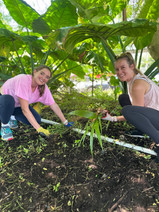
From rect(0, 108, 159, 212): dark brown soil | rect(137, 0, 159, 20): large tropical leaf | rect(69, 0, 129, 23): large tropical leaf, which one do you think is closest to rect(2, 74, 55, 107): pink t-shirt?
rect(0, 108, 159, 212): dark brown soil

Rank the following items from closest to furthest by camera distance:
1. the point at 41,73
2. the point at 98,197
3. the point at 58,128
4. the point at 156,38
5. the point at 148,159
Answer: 1. the point at 98,197
2. the point at 148,159
3. the point at 41,73
4. the point at 58,128
5. the point at 156,38

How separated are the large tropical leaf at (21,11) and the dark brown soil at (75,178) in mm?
1365

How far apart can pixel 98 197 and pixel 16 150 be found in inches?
30.4

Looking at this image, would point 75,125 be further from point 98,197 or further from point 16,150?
point 98,197

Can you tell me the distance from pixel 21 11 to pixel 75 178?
1784 mm

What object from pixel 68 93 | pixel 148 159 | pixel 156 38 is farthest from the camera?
pixel 68 93

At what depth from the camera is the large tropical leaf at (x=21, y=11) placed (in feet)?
5.37

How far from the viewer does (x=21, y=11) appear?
172 cm

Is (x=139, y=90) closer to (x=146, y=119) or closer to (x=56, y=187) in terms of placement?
(x=146, y=119)

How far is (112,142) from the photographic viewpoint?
1291 millimetres

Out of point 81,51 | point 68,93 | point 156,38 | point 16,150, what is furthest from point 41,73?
point 156,38

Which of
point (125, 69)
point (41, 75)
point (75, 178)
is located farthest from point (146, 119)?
point (41, 75)

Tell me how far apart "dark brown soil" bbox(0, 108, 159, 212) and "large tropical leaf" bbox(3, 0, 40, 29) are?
1365mm

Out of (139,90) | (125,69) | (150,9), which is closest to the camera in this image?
(139,90)
